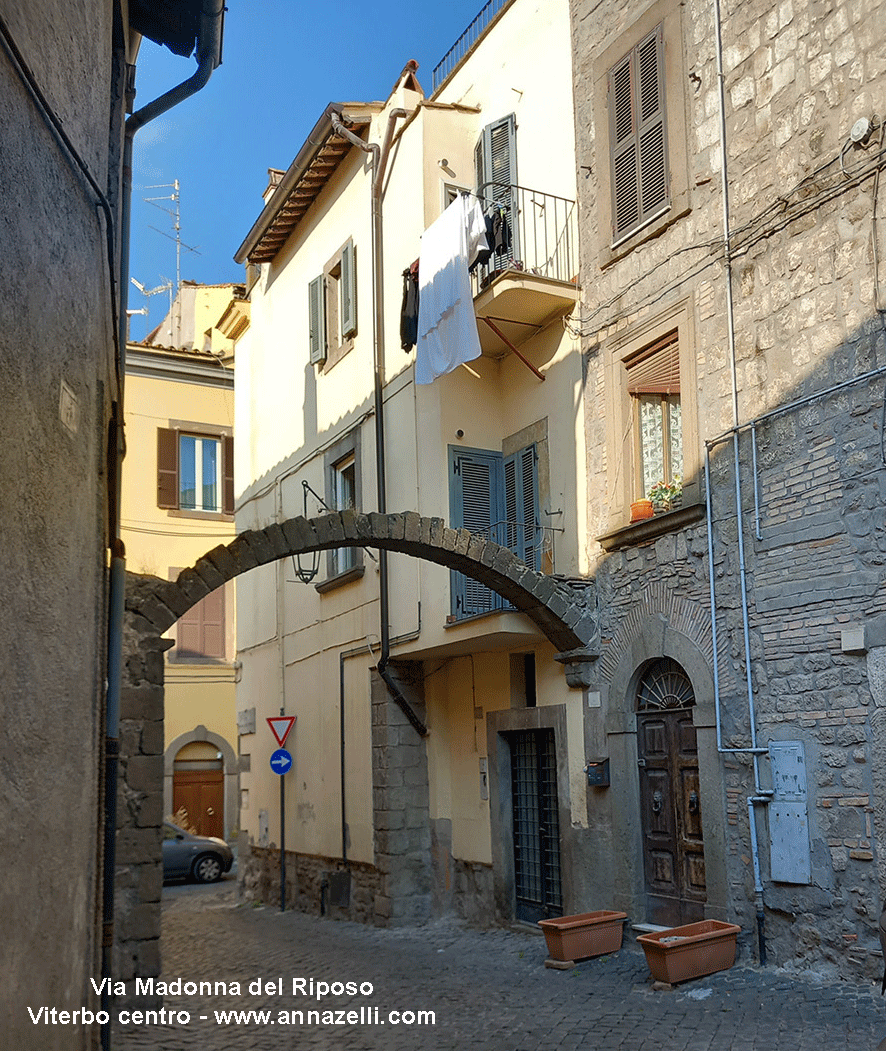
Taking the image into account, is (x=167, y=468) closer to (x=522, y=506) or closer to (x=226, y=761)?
(x=226, y=761)

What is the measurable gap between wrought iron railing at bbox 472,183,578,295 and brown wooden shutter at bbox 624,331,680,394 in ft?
4.70

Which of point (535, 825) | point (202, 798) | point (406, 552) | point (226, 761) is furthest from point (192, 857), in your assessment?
point (406, 552)

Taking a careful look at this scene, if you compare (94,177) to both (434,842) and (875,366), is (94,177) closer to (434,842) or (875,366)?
(875,366)

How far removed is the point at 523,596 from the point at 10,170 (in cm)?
753

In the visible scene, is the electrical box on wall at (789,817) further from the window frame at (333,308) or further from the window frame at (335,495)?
the window frame at (333,308)

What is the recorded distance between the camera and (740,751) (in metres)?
8.80

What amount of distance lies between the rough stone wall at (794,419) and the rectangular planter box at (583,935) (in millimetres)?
1170

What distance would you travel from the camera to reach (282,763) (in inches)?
611

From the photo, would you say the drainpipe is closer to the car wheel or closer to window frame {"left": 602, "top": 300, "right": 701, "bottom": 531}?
window frame {"left": 602, "top": 300, "right": 701, "bottom": 531}

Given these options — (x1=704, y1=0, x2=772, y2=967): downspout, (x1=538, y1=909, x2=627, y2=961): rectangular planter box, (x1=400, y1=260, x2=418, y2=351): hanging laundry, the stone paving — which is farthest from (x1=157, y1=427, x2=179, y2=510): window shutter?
(x1=704, y1=0, x2=772, y2=967): downspout

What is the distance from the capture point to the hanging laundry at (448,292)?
1166 centimetres

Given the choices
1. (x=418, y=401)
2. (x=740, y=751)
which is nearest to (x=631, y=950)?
(x=740, y=751)

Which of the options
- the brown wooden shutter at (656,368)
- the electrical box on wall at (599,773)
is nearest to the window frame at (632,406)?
the brown wooden shutter at (656,368)

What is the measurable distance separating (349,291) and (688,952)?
9835 mm
